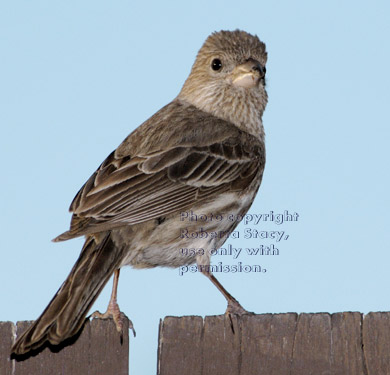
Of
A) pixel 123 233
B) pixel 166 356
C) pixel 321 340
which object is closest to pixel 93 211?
pixel 123 233

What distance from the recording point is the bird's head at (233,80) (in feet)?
24.9

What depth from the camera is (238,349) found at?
175 inches

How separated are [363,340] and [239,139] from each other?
3.34m

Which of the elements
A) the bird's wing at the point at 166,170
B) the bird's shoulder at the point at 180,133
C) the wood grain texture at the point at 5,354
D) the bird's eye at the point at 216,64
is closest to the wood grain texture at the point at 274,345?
the wood grain texture at the point at 5,354

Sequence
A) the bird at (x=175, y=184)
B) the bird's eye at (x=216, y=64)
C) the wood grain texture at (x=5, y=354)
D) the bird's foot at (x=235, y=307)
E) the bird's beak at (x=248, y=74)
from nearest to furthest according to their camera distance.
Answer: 1. the wood grain texture at (x=5, y=354)
2. the bird at (x=175, y=184)
3. the bird's foot at (x=235, y=307)
4. the bird's beak at (x=248, y=74)
5. the bird's eye at (x=216, y=64)

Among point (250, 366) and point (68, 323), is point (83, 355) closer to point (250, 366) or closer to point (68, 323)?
point (68, 323)

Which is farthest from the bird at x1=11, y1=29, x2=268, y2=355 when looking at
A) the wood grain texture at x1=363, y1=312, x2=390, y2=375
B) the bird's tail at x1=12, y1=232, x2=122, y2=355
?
the wood grain texture at x1=363, y1=312, x2=390, y2=375

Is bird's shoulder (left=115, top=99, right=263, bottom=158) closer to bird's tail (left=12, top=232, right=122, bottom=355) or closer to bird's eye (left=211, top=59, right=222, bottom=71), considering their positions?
bird's eye (left=211, top=59, right=222, bottom=71)

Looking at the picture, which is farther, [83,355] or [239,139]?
[239,139]

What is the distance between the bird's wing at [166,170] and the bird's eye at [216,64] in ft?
1.59

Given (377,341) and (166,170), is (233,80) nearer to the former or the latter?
(166,170)

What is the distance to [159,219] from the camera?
621cm

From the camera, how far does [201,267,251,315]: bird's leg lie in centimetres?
622

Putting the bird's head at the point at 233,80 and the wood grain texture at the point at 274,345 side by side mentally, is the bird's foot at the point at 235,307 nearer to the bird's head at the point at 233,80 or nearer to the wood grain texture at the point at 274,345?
the wood grain texture at the point at 274,345
